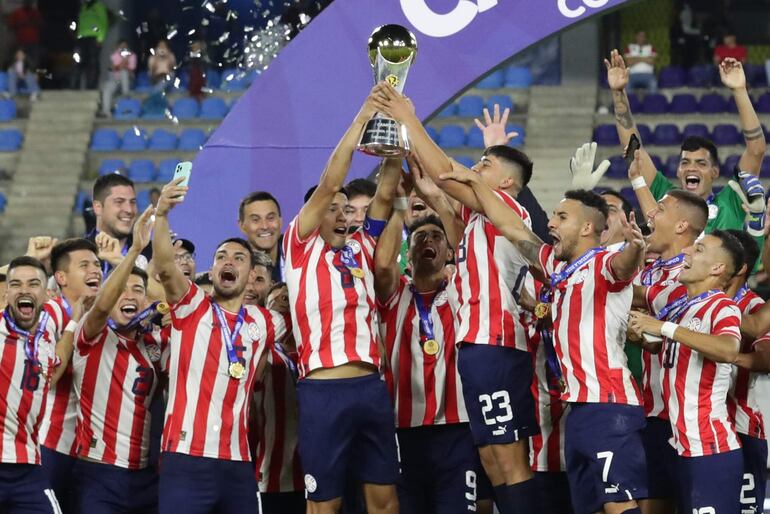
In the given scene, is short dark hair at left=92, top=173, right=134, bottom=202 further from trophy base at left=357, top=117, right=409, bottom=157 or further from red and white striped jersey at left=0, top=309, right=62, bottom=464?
trophy base at left=357, top=117, right=409, bottom=157

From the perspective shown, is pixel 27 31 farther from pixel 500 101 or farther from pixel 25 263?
pixel 25 263

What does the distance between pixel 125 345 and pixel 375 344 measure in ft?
4.99

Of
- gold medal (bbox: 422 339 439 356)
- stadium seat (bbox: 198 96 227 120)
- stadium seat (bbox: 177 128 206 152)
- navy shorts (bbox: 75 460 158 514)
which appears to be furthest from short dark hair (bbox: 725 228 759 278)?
stadium seat (bbox: 198 96 227 120)

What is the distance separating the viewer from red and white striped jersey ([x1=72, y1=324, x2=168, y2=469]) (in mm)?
7082

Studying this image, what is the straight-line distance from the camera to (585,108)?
774 inches

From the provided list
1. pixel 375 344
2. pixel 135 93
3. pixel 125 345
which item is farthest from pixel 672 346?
pixel 135 93

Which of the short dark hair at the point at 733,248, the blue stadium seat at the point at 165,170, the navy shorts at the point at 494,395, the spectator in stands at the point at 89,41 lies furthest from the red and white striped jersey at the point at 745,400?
the spectator in stands at the point at 89,41

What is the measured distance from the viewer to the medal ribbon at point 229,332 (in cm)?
671

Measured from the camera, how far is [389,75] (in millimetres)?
6617

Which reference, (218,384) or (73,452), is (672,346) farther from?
(73,452)

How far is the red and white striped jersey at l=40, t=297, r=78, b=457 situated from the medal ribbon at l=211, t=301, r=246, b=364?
3.63 feet

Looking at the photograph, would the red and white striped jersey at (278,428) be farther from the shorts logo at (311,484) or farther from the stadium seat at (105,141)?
the stadium seat at (105,141)

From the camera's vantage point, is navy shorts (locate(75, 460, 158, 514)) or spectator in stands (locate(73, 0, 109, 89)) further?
spectator in stands (locate(73, 0, 109, 89))

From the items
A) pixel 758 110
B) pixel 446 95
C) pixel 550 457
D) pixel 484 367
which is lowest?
pixel 550 457
